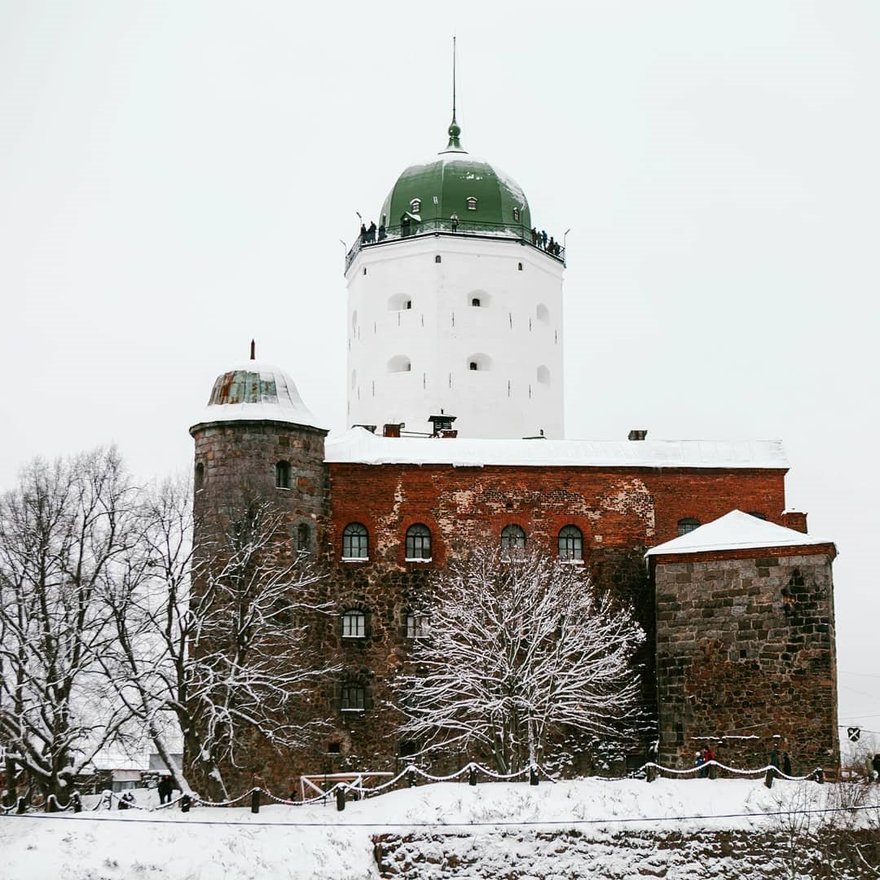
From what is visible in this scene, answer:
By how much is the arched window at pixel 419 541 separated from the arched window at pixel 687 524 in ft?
25.0

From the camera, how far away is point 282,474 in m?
47.2

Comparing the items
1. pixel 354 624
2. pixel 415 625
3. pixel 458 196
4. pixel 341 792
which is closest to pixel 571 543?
pixel 415 625

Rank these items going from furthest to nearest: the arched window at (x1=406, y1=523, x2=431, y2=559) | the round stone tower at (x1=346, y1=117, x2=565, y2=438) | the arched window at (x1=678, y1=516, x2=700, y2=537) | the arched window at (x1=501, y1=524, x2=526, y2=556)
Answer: the round stone tower at (x1=346, y1=117, x2=565, y2=438) → the arched window at (x1=678, y1=516, x2=700, y2=537) → the arched window at (x1=501, y1=524, x2=526, y2=556) → the arched window at (x1=406, y1=523, x2=431, y2=559)

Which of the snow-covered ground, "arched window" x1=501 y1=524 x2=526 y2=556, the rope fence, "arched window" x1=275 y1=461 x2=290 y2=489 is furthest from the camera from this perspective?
"arched window" x1=501 y1=524 x2=526 y2=556

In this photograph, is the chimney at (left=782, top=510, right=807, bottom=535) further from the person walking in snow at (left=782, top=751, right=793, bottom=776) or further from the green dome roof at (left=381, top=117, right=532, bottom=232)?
the green dome roof at (left=381, top=117, right=532, bottom=232)

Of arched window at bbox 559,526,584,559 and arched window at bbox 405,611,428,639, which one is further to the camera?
arched window at bbox 559,526,584,559

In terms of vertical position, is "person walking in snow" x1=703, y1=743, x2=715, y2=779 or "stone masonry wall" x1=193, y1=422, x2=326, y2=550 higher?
"stone masonry wall" x1=193, y1=422, x2=326, y2=550

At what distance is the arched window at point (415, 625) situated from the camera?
156 feet

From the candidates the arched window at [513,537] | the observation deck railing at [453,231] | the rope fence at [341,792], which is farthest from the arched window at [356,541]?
the observation deck railing at [453,231]

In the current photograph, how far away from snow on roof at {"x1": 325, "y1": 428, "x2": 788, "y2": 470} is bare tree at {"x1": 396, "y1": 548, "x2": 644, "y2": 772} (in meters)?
3.16

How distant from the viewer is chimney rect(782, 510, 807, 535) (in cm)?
4928

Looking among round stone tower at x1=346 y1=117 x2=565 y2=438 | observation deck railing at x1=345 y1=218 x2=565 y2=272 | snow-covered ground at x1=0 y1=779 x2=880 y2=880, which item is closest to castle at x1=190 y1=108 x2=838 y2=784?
snow-covered ground at x1=0 y1=779 x2=880 y2=880

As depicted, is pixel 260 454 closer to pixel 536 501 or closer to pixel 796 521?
pixel 536 501

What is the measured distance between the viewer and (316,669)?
46.4 meters
